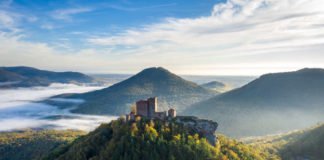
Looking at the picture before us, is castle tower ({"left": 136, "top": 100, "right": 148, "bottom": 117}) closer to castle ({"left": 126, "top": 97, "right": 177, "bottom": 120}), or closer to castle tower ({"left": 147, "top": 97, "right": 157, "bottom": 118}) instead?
castle ({"left": 126, "top": 97, "right": 177, "bottom": 120})

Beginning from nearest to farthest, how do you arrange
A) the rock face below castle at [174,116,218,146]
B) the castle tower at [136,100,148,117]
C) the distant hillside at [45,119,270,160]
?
the distant hillside at [45,119,270,160], the castle tower at [136,100,148,117], the rock face below castle at [174,116,218,146]

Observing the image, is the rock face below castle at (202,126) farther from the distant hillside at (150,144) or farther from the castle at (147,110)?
the castle at (147,110)

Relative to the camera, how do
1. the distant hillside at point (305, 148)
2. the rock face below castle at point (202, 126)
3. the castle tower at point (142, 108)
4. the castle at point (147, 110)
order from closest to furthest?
the castle at point (147, 110), the castle tower at point (142, 108), the rock face below castle at point (202, 126), the distant hillside at point (305, 148)

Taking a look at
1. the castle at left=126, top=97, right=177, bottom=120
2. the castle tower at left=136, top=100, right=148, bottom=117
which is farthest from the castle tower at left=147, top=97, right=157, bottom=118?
the castle tower at left=136, top=100, right=148, bottom=117

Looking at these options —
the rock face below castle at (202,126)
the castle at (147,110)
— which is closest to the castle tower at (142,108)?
the castle at (147,110)

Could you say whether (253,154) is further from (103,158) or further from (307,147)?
(103,158)

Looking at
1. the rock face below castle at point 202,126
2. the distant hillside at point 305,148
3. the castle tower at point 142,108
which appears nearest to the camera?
the castle tower at point 142,108

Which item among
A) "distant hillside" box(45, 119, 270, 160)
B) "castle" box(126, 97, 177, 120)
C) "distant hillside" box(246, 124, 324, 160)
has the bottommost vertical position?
"distant hillside" box(246, 124, 324, 160)

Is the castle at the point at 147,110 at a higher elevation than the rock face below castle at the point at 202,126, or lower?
higher

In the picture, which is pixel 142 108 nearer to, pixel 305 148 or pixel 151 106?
pixel 151 106

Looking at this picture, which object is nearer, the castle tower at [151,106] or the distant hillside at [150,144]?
the distant hillside at [150,144]

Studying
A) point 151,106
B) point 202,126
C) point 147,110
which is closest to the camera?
point 151,106

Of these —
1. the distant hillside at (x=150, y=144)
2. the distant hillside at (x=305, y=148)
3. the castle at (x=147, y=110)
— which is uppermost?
the castle at (x=147, y=110)

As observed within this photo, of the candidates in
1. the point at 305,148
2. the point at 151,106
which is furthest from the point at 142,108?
the point at 305,148
